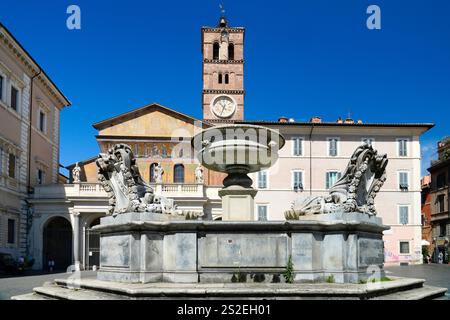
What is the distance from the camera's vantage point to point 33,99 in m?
35.8

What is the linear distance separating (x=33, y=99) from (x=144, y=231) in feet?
95.1

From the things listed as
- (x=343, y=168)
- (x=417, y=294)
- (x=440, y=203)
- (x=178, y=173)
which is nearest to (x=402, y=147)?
(x=343, y=168)

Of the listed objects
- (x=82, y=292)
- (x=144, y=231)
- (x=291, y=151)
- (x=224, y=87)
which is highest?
(x=224, y=87)

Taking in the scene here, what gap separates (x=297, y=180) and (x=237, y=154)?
31.8m

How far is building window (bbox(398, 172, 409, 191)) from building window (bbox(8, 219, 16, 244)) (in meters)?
28.1

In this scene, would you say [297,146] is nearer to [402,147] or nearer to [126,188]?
[402,147]

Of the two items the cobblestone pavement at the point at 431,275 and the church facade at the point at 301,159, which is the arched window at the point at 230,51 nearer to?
the church facade at the point at 301,159

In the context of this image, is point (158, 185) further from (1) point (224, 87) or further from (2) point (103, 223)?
(1) point (224, 87)

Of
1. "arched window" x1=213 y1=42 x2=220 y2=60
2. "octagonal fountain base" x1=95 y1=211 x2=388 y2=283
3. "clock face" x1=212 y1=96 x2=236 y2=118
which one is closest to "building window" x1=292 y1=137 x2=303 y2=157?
"clock face" x1=212 y1=96 x2=236 y2=118

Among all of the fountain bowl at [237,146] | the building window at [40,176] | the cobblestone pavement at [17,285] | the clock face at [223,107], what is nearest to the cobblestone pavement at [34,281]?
the cobblestone pavement at [17,285]

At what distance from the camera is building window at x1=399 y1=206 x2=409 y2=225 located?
4250 cm

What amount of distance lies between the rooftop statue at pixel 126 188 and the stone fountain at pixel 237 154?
3.58 feet

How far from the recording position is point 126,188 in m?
10.1
